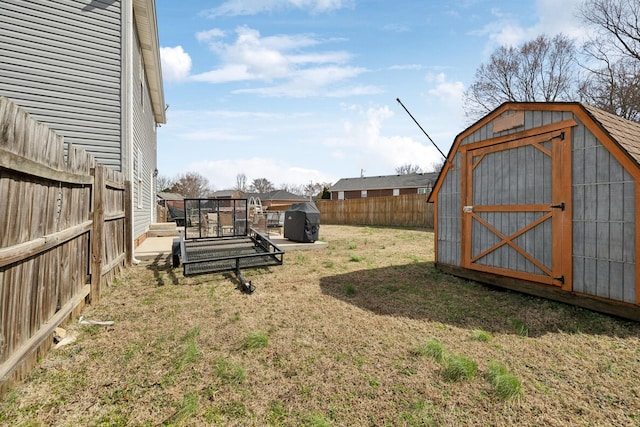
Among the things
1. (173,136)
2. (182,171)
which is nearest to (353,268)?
(173,136)

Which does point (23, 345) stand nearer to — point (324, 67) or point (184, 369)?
point (184, 369)

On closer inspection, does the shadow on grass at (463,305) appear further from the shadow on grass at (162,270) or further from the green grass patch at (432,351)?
the shadow on grass at (162,270)

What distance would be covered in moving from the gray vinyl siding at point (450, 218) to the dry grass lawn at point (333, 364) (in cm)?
142

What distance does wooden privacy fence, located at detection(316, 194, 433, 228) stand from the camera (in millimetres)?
18125

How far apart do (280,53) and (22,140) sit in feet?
28.0

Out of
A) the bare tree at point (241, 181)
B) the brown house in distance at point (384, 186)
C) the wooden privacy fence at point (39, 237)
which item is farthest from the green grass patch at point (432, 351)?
the bare tree at point (241, 181)

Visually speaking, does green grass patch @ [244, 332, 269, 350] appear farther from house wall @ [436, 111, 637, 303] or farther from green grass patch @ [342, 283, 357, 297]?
house wall @ [436, 111, 637, 303]

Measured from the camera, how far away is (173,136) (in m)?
18.9

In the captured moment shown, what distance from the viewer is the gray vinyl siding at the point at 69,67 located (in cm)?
624

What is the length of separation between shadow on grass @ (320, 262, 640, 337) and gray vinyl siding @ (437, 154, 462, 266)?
45 centimetres

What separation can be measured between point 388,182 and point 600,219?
3479 centimetres

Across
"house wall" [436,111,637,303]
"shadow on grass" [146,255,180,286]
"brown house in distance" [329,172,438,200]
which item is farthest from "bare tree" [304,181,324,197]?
"house wall" [436,111,637,303]

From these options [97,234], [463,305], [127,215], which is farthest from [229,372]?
[127,215]

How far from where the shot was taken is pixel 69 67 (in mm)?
6648
